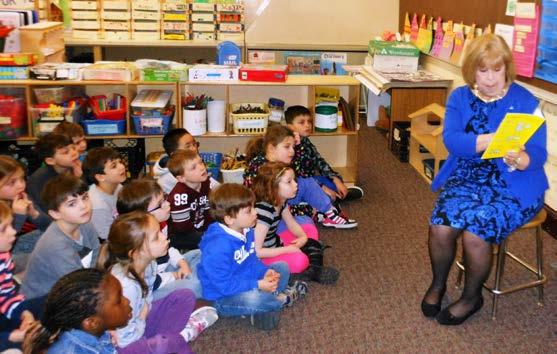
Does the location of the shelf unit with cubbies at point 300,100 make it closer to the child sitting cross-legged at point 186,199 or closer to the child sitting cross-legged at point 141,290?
the child sitting cross-legged at point 186,199

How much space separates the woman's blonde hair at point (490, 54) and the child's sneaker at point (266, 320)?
4.36 feet

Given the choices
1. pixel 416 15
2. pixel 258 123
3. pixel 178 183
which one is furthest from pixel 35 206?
pixel 416 15

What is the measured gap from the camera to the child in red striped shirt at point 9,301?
80.1 inches

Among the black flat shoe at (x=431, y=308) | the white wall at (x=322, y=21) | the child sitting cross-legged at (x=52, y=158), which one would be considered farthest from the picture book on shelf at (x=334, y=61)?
the black flat shoe at (x=431, y=308)

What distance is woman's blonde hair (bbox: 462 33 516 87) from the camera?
2.41m

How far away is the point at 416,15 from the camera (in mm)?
5504

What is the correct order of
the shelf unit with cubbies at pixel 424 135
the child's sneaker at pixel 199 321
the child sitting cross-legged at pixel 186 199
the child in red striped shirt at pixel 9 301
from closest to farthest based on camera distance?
the child in red striped shirt at pixel 9 301, the child's sneaker at pixel 199 321, the child sitting cross-legged at pixel 186 199, the shelf unit with cubbies at pixel 424 135

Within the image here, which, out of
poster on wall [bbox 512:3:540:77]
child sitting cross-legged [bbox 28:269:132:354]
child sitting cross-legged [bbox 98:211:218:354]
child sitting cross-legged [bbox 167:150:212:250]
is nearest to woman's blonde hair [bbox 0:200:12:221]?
child sitting cross-legged [bbox 98:211:218:354]

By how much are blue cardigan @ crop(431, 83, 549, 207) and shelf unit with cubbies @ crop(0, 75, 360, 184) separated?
5.19 ft

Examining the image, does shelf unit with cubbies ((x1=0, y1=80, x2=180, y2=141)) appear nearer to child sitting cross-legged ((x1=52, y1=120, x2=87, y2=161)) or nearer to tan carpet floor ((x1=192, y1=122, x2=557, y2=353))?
child sitting cross-legged ((x1=52, y1=120, x2=87, y2=161))

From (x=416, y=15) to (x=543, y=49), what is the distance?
223 cm

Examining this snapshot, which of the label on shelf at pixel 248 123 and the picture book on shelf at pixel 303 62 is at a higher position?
the picture book on shelf at pixel 303 62

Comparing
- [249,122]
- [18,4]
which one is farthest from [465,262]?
[18,4]

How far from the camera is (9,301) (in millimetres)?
2070
